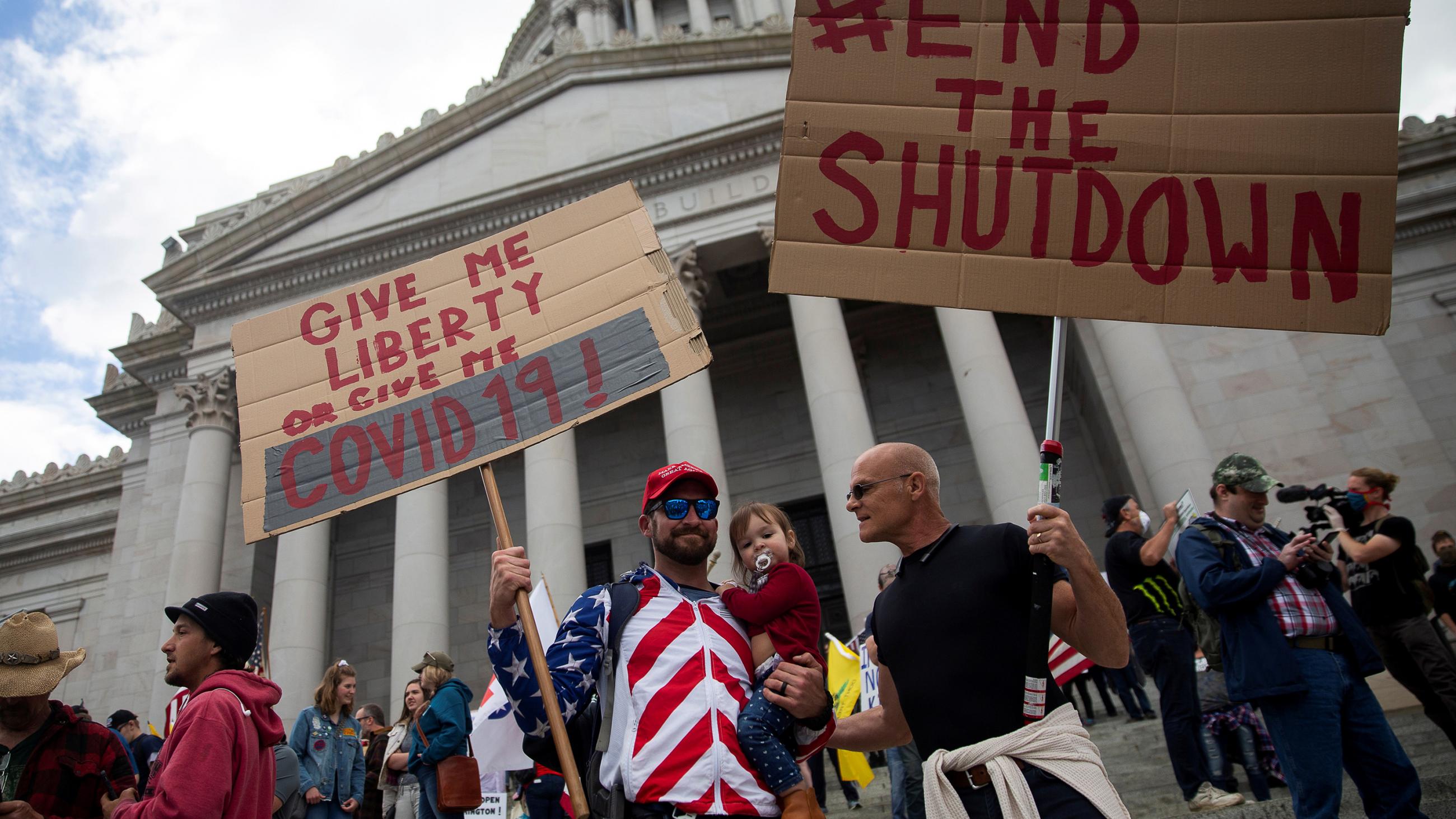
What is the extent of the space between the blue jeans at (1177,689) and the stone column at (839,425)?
7351 millimetres

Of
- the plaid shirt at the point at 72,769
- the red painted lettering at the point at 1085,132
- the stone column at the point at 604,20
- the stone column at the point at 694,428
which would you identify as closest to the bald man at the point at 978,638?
the red painted lettering at the point at 1085,132

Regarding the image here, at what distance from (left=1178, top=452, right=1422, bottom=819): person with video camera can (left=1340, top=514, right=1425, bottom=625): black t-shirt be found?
68.3 inches

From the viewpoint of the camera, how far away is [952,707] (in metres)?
2.79

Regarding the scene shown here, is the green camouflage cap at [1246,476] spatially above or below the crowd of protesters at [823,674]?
above

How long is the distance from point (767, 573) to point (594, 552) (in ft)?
61.7

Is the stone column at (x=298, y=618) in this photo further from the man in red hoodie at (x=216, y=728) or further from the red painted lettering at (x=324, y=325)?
the man in red hoodie at (x=216, y=728)

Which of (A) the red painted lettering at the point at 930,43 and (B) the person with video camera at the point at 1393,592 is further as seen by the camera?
(B) the person with video camera at the point at 1393,592

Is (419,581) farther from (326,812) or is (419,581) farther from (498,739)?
(498,739)

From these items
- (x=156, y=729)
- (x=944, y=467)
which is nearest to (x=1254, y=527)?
(x=944, y=467)

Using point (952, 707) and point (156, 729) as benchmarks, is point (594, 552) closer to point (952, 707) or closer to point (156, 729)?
point (156, 729)

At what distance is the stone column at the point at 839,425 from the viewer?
1416 cm

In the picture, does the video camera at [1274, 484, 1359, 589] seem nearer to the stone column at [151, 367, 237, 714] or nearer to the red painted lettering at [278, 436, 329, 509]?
the red painted lettering at [278, 436, 329, 509]

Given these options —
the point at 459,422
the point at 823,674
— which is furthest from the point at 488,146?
the point at 823,674

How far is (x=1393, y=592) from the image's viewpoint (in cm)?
627
